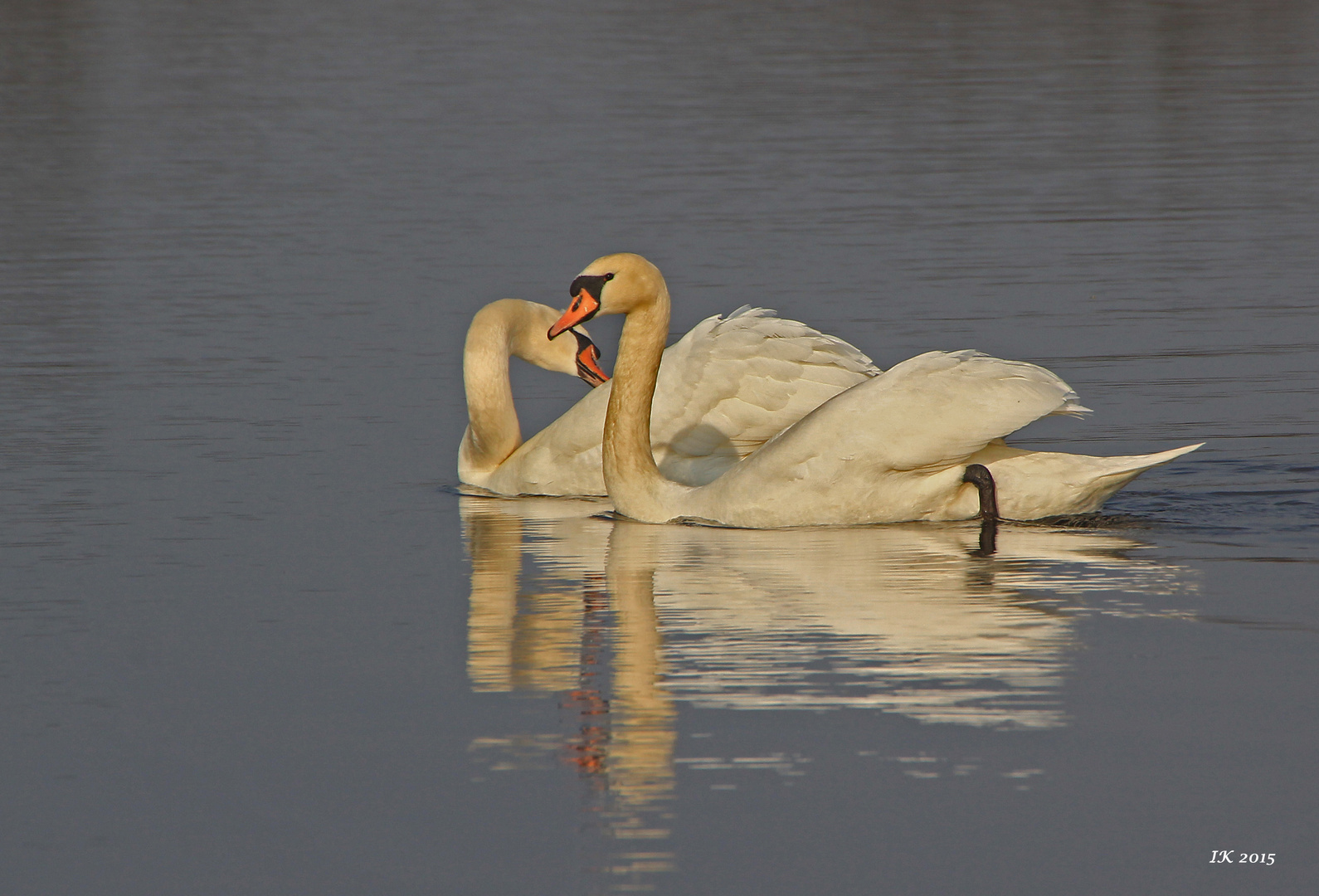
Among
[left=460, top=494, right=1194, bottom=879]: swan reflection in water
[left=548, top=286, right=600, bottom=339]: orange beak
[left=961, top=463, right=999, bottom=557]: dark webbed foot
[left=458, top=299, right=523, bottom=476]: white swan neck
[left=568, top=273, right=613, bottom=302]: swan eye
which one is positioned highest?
[left=568, top=273, right=613, bottom=302]: swan eye

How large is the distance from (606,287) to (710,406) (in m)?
1.06

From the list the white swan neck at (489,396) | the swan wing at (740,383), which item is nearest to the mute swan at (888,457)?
the swan wing at (740,383)

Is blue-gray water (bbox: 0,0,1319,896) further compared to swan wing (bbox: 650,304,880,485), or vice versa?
swan wing (bbox: 650,304,880,485)

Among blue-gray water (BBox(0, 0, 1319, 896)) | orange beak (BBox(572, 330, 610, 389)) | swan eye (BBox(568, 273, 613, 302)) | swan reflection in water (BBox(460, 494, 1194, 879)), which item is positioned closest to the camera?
blue-gray water (BBox(0, 0, 1319, 896))

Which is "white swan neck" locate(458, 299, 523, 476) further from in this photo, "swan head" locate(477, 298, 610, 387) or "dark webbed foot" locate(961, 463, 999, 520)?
"dark webbed foot" locate(961, 463, 999, 520)

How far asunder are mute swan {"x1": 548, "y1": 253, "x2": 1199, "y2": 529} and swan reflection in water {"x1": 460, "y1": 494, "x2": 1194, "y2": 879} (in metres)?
0.11

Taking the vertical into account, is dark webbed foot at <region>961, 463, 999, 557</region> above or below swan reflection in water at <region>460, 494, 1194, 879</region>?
above

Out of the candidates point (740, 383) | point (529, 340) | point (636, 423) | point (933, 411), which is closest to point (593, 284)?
point (636, 423)

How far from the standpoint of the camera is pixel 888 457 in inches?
336

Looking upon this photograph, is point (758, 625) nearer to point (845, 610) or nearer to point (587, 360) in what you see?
point (845, 610)

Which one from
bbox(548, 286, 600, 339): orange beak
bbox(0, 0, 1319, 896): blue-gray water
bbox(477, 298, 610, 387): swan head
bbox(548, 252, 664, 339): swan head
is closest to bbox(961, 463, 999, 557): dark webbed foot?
bbox(0, 0, 1319, 896): blue-gray water

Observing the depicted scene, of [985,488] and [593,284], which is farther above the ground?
[593,284]

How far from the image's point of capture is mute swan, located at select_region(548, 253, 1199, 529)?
8453 millimetres

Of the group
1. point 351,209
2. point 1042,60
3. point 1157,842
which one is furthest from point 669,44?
point 1157,842
